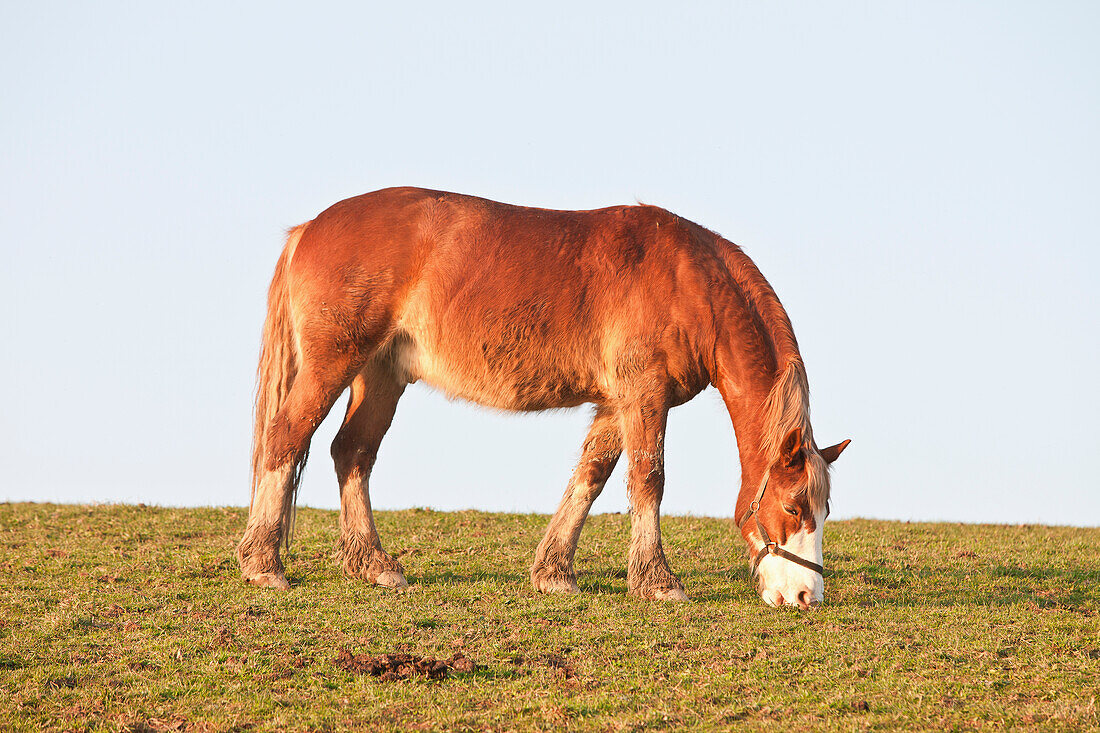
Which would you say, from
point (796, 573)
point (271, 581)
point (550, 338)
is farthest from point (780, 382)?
A: point (271, 581)

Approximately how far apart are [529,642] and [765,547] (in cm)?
181

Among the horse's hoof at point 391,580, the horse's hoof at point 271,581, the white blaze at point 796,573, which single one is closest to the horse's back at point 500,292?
the horse's hoof at point 391,580

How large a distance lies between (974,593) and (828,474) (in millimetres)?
2084

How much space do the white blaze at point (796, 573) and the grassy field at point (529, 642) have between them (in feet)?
0.48

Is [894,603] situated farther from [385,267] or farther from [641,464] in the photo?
[385,267]

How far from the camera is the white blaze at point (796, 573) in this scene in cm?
673

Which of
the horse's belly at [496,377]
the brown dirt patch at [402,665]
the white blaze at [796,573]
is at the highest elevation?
the horse's belly at [496,377]

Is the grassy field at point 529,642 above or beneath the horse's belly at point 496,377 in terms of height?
beneath

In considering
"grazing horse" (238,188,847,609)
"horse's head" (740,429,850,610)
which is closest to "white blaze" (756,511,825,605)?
"horse's head" (740,429,850,610)

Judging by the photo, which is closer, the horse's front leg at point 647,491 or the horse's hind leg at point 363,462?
the horse's front leg at point 647,491

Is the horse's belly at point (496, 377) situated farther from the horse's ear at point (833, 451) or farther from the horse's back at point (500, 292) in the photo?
the horse's ear at point (833, 451)

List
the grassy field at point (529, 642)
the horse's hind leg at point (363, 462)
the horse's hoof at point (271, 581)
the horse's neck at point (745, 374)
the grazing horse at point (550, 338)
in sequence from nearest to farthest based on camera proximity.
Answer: the grassy field at point (529, 642), the horse's neck at point (745, 374), the grazing horse at point (550, 338), the horse's hoof at point (271, 581), the horse's hind leg at point (363, 462)

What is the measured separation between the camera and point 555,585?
24.6 ft

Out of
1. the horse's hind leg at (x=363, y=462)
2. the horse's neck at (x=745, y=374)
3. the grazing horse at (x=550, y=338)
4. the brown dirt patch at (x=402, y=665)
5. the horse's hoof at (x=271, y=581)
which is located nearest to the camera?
the brown dirt patch at (x=402, y=665)
